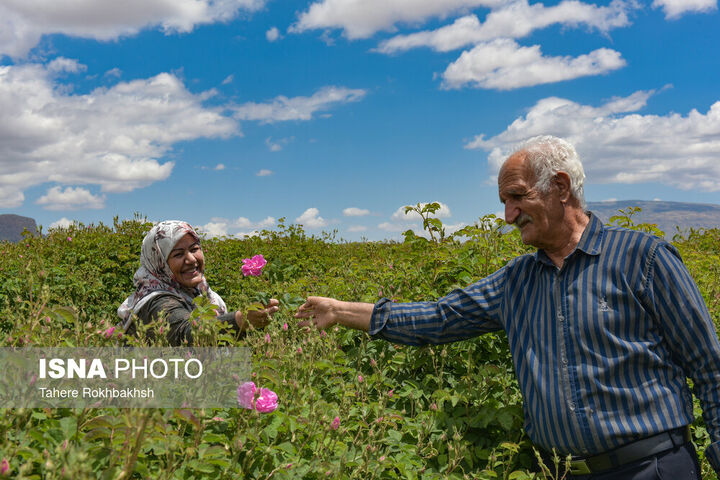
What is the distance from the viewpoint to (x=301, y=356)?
238 cm

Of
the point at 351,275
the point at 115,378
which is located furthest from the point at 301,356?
the point at 351,275

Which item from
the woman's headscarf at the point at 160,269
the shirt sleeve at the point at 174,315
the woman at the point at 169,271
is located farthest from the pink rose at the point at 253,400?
the woman's headscarf at the point at 160,269

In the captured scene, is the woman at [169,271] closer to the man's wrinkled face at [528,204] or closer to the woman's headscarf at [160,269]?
the woman's headscarf at [160,269]

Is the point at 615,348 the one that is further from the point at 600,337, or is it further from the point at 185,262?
the point at 185,262

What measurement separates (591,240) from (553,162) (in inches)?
16.0

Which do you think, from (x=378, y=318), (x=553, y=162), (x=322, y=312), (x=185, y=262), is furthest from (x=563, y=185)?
(x=185, y=262)

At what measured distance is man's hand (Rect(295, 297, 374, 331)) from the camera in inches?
116

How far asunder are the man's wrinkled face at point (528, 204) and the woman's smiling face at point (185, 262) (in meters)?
2.18

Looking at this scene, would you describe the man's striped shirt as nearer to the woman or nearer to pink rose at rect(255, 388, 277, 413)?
pink rose at rect(255, 388, 277, 413)

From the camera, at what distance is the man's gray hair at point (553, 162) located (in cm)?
252

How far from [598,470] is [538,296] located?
2.60 ft

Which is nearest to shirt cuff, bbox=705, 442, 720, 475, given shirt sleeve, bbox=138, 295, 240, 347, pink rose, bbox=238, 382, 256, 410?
pink rose, bbox=238, 382, 256, 410

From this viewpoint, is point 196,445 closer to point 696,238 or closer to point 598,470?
point 598,470

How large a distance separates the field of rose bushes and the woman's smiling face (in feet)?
2.32
